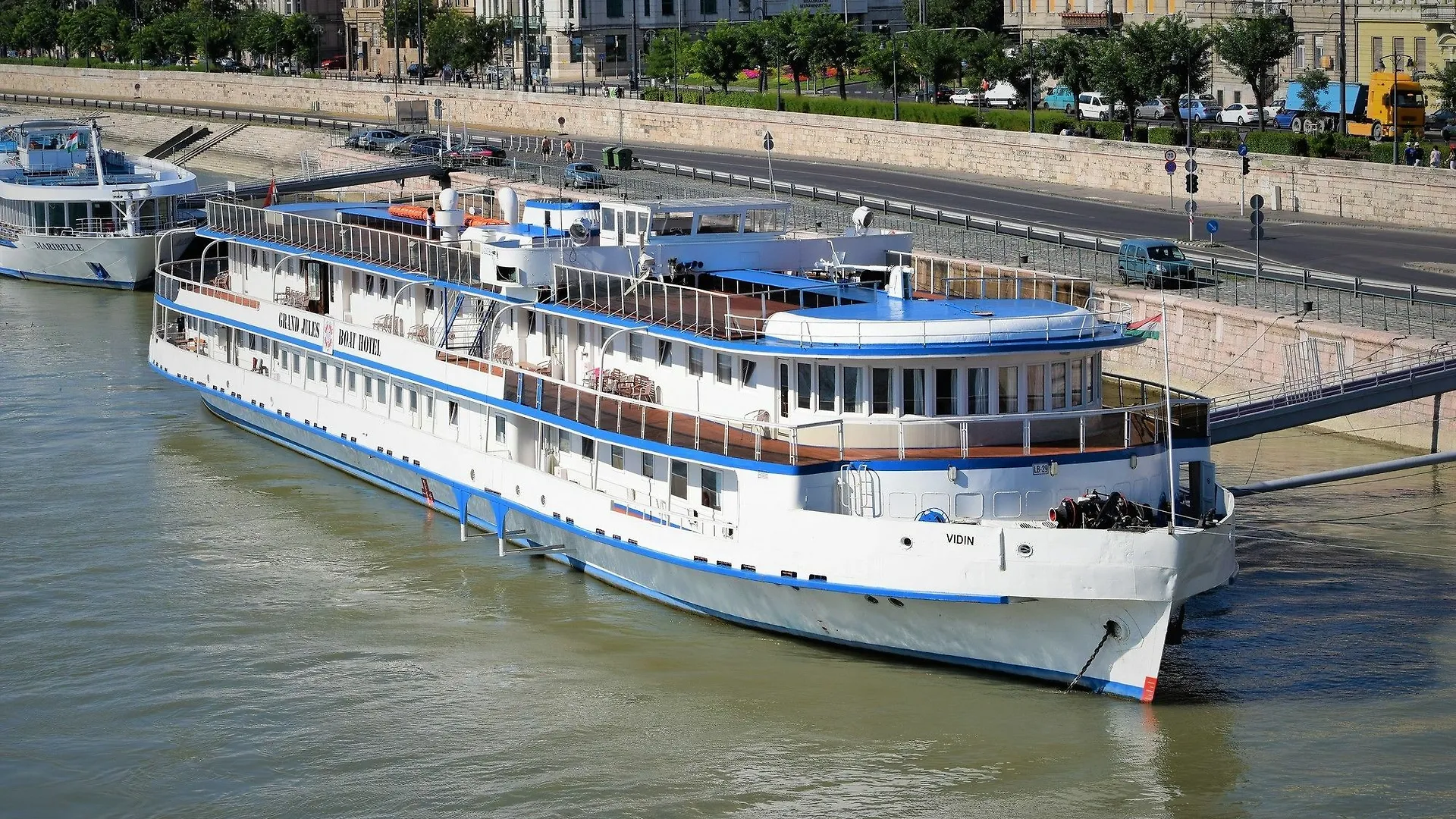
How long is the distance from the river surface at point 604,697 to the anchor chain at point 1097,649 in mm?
259

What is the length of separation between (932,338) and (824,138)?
198 feet

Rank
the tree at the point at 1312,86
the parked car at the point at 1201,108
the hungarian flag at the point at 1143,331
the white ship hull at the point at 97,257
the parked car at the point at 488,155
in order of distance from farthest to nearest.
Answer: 1. the parked car at the point at 1201,108
2. the parked car at the point at 488,155
3. the tree at the point at 1312,86
4. the white ship hull at the point at 97,257
5. the hungarian flag at the point at 1143,331

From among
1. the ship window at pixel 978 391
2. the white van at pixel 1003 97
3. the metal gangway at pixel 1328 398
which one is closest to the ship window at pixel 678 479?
the ship window at pixel 978 391

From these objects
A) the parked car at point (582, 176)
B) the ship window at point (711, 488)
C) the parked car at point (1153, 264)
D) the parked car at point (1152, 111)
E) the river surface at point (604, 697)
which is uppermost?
the parked car at point (1152, 111)

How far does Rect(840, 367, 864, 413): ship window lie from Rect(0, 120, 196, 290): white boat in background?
42.2 meters

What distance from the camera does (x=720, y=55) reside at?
101 meters

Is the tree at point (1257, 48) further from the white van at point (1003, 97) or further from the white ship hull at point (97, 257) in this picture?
the white ship hull at point (97, 257)

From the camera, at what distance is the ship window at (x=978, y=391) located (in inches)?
1062

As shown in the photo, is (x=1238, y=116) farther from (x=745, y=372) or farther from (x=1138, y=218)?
(x=745, y=372)

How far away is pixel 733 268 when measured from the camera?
34.0 meters

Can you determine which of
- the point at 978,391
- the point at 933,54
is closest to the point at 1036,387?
the point at 978,391

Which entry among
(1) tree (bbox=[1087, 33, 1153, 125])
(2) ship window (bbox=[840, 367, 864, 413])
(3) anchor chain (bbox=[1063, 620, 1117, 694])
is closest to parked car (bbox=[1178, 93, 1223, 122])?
(1) tree (bbox=[1087, 33, 1153, 125])

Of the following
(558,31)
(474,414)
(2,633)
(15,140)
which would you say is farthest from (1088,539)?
(558,31)

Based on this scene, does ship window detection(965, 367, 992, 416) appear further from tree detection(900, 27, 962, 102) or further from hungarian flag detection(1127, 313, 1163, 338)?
tree detection(900, 27, 962, 102)
